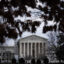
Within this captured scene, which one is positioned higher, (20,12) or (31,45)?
(20,12)

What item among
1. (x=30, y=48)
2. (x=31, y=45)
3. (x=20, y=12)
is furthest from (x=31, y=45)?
(x=20, y=12)

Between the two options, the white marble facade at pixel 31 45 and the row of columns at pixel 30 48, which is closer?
the row of columns at pixel 30 48

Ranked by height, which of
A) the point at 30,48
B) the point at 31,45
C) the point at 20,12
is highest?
the point at 20,12

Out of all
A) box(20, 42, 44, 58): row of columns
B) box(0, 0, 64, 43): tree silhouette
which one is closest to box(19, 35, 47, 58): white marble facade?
box(20, 42, 44, 58): row of columns

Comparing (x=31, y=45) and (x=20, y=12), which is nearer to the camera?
(x=20, y=12)

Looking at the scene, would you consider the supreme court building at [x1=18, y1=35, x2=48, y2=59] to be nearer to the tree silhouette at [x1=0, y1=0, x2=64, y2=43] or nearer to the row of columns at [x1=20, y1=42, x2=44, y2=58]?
the row of columns at [x1=20, y1=42, x2=44, y2=58]

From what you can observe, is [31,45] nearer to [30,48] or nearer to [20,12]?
[30,48]

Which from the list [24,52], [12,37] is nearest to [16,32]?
[12,37]

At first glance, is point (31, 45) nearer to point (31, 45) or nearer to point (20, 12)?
point (31, 45)

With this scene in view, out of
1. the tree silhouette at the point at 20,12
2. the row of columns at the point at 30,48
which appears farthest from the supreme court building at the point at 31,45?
the tree silhouette at the point at 20,12

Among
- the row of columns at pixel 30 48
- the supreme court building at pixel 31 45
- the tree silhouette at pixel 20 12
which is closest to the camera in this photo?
the tree silhouette at pixel 20 12

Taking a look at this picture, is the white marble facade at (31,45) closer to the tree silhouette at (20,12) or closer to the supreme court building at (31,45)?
the supreme court building at (31,45)

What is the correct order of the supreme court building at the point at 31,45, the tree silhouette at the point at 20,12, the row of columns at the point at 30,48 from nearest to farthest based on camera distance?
the tree silhouette at the point at 20,12
the row of columns at the point at 30,48
the supreme court building at the point at 31,45

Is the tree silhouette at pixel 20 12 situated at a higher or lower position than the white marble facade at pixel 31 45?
higher
